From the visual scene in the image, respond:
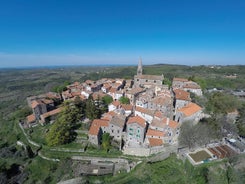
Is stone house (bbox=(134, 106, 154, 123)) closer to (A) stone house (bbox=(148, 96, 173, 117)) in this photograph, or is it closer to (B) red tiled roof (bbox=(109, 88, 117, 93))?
(A) stone house (bbox=(148, 96, 173, 117))

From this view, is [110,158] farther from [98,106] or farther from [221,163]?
[221,163]

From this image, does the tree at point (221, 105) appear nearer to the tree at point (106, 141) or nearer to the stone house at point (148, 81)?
the stone house at point (148, 81)

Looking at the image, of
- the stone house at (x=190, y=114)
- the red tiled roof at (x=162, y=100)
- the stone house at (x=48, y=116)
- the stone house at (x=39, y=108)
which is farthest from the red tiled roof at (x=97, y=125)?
the stone house at (x=39, y=108)

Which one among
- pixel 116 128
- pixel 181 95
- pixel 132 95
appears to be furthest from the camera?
pixel 132 95

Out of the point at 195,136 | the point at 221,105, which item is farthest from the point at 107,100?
the point at 221,105

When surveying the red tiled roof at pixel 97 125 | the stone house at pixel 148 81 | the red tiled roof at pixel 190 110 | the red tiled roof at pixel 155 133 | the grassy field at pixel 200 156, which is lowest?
the grassy field at pixel 200 156

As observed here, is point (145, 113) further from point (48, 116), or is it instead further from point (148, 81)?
point (48, 116)

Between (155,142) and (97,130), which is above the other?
(97,130)

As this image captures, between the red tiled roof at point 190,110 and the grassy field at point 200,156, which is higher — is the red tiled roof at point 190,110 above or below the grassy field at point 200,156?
above
